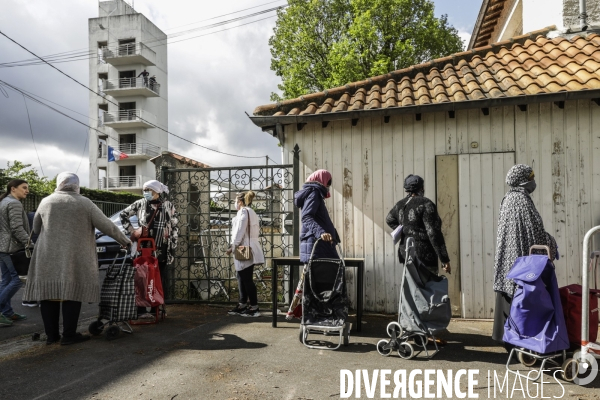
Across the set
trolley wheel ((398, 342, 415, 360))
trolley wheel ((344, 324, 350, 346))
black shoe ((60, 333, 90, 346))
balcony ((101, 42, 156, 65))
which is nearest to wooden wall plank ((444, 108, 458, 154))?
trolley wheel ((344, 324, 350, 346))

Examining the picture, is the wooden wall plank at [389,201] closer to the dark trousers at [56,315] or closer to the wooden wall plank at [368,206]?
the wooden wall plank at [368,206]

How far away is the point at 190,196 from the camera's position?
27.2ft

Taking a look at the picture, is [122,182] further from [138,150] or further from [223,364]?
[223,364]

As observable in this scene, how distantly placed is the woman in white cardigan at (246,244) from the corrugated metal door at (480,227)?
2946mm

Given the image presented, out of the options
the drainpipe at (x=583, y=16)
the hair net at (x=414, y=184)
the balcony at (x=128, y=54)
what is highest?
the balcony at (x=128, y=54)

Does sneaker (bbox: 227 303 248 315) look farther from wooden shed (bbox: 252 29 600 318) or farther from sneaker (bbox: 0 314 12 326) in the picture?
sneaker (bbox: 0 314 12 326)

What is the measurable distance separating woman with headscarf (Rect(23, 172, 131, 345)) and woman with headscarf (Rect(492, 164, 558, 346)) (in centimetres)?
423

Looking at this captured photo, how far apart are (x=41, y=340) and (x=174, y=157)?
12.6ft

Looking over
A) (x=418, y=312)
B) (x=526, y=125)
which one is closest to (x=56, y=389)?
(x=418, y=312)

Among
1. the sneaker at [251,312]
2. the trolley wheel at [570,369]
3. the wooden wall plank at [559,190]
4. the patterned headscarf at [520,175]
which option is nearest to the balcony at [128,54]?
the sneaker at [251,312]

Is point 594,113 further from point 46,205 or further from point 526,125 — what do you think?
point 46,205

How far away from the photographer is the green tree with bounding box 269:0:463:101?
20.9 metres

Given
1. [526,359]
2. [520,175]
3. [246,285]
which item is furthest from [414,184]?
[246,285]

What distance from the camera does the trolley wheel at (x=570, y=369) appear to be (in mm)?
4035
